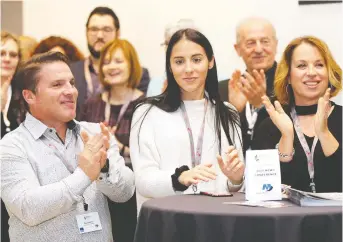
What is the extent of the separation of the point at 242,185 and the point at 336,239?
0.82 meters

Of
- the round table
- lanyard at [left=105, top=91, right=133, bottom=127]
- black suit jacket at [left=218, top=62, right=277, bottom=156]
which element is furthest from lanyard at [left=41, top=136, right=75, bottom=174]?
lanyard at [left=105, top=91, right=133, bottom=127]

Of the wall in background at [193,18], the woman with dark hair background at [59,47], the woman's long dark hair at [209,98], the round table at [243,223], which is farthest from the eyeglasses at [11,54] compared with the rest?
the round table at [243,223]

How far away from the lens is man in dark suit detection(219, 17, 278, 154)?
14.4ft

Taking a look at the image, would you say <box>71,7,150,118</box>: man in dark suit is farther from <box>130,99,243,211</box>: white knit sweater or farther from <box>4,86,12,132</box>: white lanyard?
<box>130,99,243,211</box>: white knit sweater

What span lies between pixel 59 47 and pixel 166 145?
97.0 inches

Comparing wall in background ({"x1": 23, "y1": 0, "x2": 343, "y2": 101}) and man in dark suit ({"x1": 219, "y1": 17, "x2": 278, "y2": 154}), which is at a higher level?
wall in background ({"x1": 23, "y1": 0, "x2": 343, "y2": 101})

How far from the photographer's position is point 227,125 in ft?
12.2

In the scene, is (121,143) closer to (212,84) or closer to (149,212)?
(212,84)

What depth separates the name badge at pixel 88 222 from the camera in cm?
332

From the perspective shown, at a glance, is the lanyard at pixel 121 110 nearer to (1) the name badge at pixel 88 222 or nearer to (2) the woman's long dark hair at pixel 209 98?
(2) the woman's long dark hair at pixel 209 98

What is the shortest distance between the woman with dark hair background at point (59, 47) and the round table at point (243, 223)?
3.11 m

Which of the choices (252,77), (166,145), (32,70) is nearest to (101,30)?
(252,77)

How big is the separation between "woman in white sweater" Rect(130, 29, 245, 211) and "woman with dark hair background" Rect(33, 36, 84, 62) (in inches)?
83.9

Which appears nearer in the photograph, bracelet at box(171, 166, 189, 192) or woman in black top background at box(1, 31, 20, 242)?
bracelet at box(171, 166, 189, 192)
